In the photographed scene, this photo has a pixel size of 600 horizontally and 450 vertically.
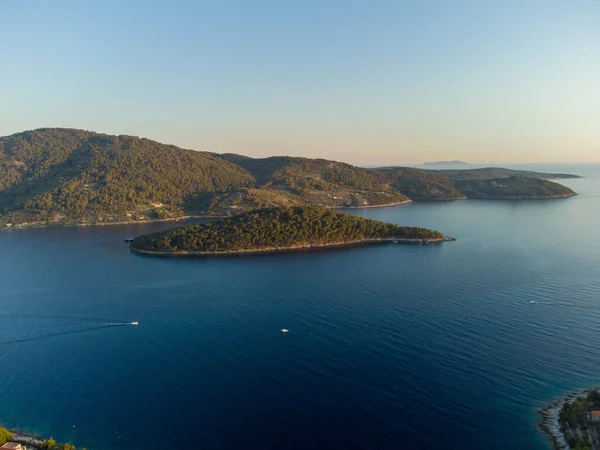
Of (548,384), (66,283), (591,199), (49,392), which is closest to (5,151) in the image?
(66,283)

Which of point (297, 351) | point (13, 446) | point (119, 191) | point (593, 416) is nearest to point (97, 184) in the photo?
point (119, 191)

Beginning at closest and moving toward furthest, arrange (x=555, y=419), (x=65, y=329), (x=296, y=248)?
1. (x=555, y=419)
2. (x=65, y=329)
3. (x=296, y=248)

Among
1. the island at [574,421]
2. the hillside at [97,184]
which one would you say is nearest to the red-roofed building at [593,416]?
the island at [574,421]

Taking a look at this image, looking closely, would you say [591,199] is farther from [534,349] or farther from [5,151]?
[5,151]

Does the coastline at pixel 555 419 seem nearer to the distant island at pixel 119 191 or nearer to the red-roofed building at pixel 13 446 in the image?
the red-roofed building at pixel 13 446

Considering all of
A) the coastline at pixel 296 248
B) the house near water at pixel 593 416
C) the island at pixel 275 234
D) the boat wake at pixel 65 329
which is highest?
the island at pixel 275 234

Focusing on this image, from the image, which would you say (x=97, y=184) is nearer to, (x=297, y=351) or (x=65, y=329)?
(x=65, y=329)
